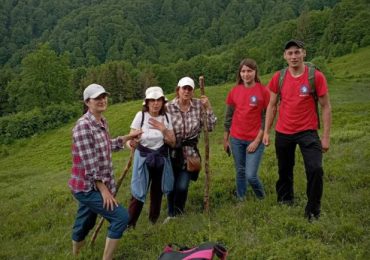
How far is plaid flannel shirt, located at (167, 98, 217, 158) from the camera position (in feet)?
23.4

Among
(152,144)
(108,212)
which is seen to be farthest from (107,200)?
(152,144)

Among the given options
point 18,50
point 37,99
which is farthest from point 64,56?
point 18,50

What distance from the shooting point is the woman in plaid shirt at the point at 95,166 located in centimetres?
564

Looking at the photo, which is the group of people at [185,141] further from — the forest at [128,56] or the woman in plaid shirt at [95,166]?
the forest at [128,56]

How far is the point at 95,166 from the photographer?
571 cm

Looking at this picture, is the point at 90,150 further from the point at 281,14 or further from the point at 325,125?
the point at 281,14

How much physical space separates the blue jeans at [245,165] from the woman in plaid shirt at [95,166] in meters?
2.38

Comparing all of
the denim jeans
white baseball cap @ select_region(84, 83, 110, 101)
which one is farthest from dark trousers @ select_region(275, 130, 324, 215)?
white baseball cap @ select_region(84, 83, 110, 101)

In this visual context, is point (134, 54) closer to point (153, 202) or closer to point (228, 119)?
point (228, 119)

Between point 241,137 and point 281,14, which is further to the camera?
point 281,14

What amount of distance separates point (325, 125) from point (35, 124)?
51192 mm

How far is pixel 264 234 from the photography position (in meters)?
6.11

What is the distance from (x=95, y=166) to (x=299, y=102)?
2.99 meters

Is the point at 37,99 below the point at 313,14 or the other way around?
below
